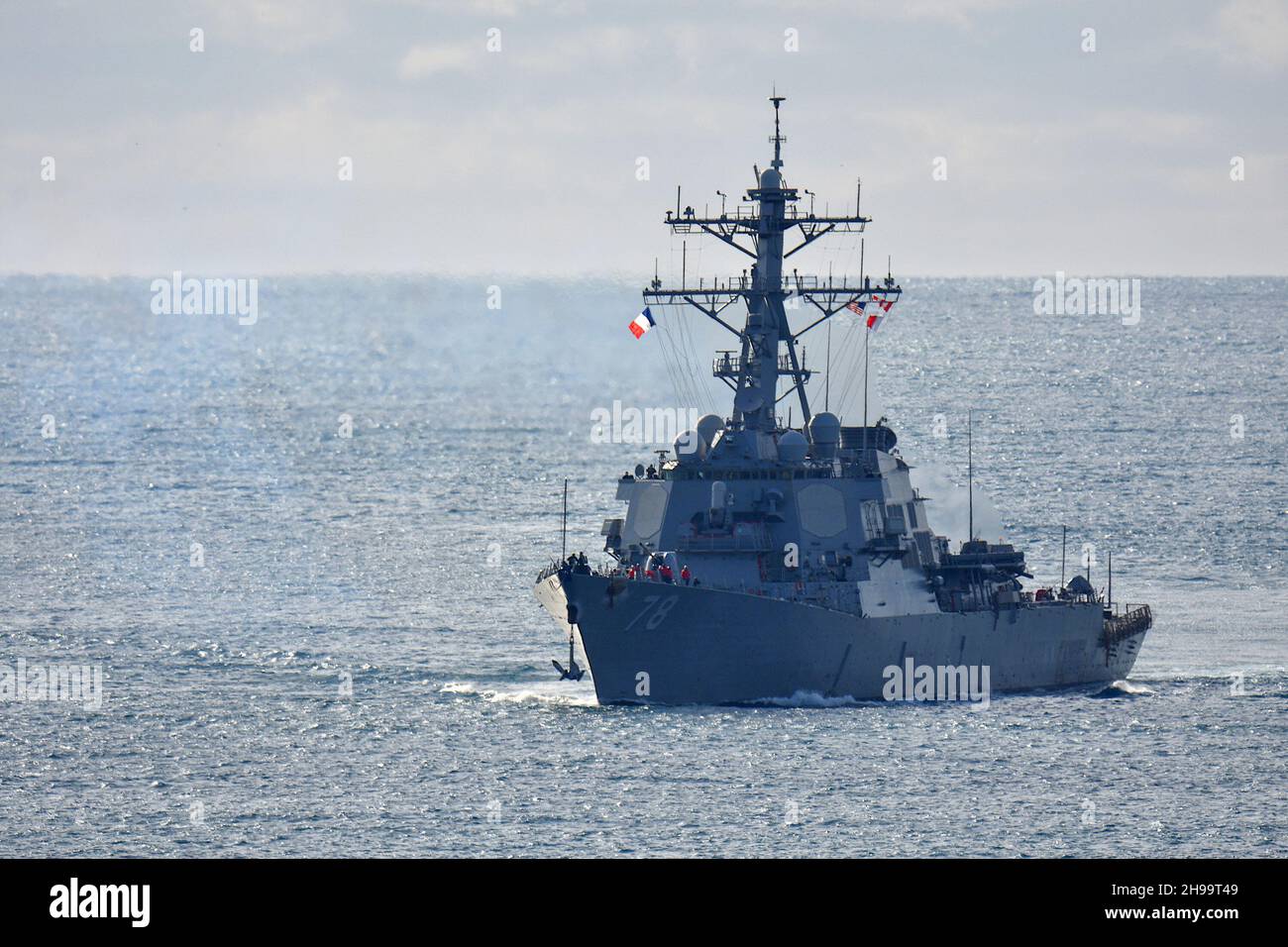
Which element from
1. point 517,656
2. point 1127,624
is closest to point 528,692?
point 517,656

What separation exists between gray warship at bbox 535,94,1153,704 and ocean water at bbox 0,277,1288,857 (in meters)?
0.92

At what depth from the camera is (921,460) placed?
8581cm

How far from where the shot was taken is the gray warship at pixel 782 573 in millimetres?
42812

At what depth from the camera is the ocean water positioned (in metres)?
33.8

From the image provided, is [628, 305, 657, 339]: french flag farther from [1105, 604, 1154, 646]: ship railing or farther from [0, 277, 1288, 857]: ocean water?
[1105, 604, 1154, 646]: ship railing

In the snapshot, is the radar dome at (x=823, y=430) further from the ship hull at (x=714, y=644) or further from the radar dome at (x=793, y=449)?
the ship hull at (x=714, y=644)

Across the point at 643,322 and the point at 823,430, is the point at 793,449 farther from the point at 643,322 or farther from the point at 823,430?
the point at 643,322

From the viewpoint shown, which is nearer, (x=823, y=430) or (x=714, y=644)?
(x=714, y=644)

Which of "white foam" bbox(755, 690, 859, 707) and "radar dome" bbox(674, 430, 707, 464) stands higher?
"radar dome" bbox(674, 430, 707, 464)

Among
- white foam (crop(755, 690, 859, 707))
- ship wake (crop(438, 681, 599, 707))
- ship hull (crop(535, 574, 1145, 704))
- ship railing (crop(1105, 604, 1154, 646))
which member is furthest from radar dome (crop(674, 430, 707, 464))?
ship railing (crop(1105, 604, 1154, 646))

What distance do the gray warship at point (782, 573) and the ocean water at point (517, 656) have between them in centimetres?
92

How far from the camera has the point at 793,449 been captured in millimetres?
46219

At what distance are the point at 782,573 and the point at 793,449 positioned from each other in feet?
9.23
